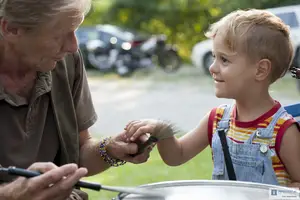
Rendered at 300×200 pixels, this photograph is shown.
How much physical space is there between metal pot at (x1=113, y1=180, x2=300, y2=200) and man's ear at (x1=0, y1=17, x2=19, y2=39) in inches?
21.4

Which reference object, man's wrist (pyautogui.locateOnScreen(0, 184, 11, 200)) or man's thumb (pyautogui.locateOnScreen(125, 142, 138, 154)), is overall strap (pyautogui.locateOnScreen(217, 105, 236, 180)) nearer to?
man's thumb (pyautogui.locateOnScreen(125, 142, 138, 154))

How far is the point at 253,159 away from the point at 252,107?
6.8 inches

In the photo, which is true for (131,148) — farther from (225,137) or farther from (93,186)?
(93,186)

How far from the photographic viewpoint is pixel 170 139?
2.03 m

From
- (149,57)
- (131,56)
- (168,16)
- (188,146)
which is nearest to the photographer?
(188,146)

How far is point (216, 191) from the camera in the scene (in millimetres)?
1607

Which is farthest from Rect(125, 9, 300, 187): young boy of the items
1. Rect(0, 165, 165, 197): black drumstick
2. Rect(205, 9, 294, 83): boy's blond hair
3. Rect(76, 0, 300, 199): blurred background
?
Rect(76, 0, 300, 199): blurred background

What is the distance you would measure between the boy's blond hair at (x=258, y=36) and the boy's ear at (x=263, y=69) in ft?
0.04

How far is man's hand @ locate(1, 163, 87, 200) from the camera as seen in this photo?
4.84 ft

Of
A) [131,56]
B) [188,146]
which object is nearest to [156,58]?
[131,56]

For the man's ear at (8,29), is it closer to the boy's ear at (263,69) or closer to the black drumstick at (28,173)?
the black drumstick at (28,173)

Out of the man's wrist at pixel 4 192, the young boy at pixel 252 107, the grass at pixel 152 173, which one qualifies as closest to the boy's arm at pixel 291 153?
the young boy at pixel 252 107

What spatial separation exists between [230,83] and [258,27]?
0.63 ft

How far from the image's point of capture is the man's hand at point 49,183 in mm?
1477
